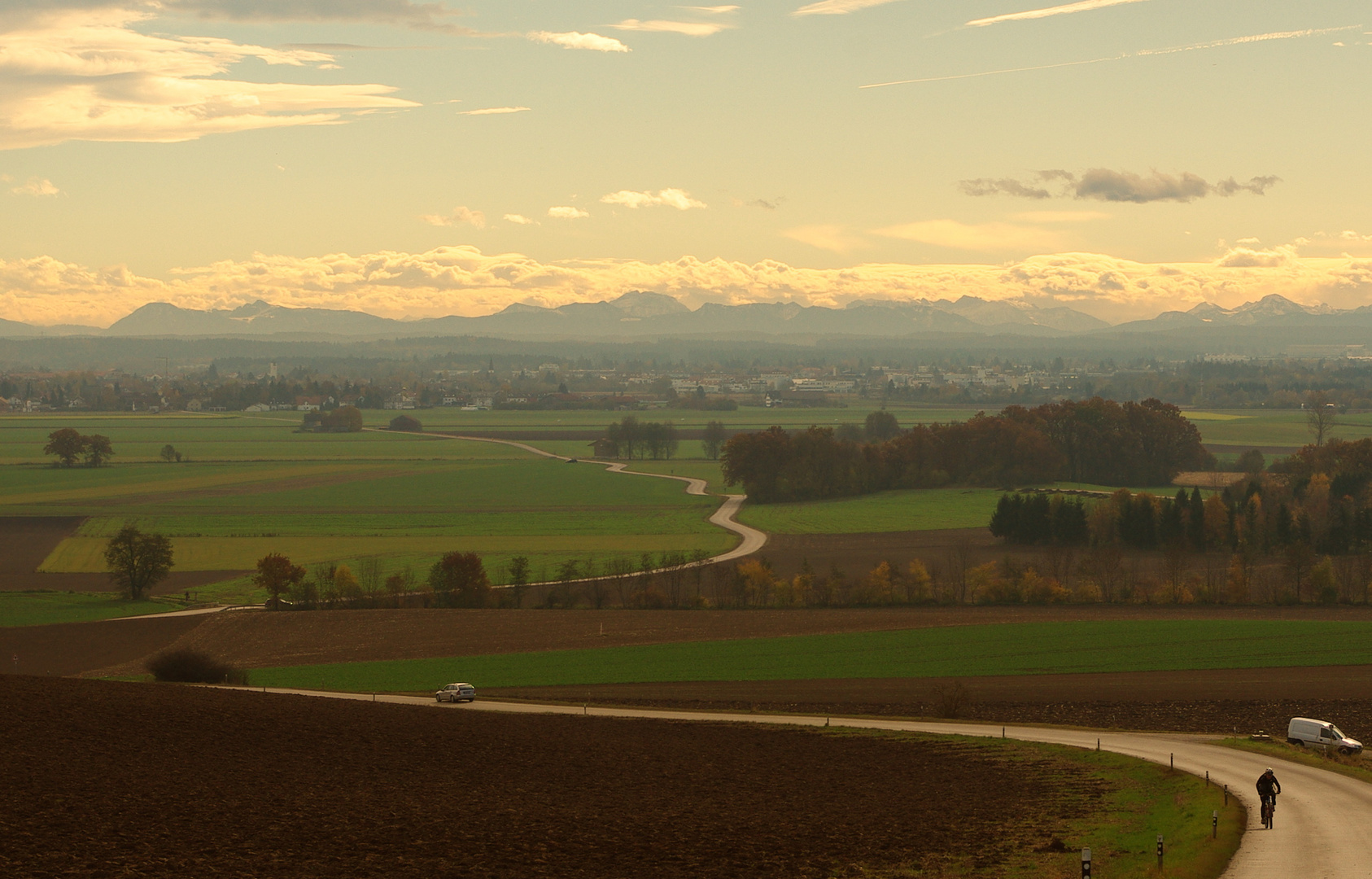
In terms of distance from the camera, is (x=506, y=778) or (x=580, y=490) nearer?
(x=506, y=778)

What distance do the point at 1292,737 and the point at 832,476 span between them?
242 ft

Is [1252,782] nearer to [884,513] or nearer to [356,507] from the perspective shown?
[884,513]

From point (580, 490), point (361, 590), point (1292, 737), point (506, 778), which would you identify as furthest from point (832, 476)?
point (506, 778)

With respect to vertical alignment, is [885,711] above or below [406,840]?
below

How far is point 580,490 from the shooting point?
10850cm

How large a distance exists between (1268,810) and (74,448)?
129 metres

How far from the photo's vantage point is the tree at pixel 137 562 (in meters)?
65.1

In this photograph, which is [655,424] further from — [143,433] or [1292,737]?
[1292,737]

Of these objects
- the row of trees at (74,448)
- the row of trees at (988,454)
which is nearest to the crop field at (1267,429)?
the row of trees at (988,454)

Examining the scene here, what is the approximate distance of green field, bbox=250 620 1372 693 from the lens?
1811 inches

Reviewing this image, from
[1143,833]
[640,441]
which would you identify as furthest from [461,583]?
[640,441]

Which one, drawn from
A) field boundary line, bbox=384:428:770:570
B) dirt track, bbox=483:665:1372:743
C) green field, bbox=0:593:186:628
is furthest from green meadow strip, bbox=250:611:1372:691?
field boundary line, bbox=384:428:770:570

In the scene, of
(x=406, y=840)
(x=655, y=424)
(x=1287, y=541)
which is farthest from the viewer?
(x=655, y=424)

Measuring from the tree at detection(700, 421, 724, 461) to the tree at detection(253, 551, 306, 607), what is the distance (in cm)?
7862
